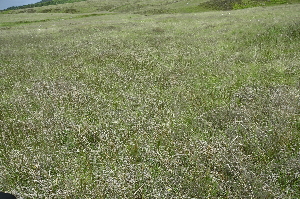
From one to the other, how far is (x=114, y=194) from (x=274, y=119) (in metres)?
5.20

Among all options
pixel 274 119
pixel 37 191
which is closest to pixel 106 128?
pixel 37 191

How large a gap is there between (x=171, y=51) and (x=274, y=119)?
1104 cm

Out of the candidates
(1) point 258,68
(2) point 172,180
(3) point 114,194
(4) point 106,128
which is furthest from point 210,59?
(3) point 114,194

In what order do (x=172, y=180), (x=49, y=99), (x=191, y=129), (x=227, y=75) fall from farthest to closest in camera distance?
(x=227, y=75), (x=49, y=99), (x=191, y=129), (x=172, y=180)

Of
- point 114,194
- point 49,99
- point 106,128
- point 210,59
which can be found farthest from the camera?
point 210,59

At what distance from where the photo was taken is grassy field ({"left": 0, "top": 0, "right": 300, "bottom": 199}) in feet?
15.3

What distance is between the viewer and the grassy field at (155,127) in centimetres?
465

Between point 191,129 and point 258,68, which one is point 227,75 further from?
point 191,129

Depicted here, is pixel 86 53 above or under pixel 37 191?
above

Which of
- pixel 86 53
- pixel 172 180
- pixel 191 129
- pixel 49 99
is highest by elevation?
pixel 86 53

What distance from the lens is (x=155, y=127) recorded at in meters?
6.63

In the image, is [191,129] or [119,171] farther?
[191,129]

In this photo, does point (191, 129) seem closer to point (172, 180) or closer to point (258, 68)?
point (172, 180)

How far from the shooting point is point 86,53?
56.5 ft
